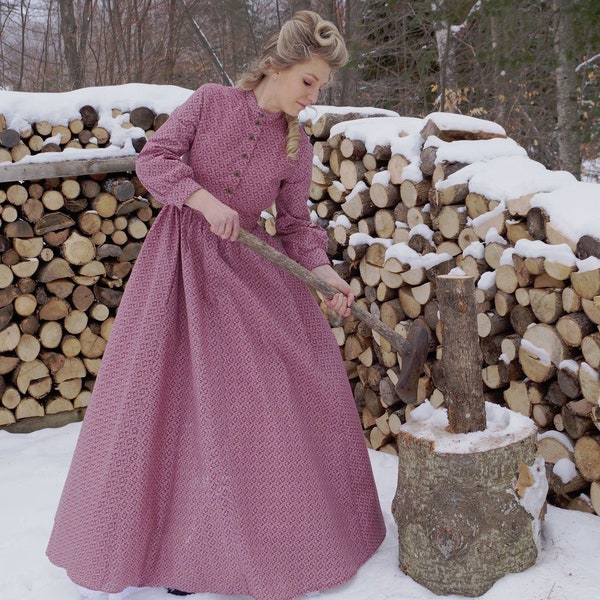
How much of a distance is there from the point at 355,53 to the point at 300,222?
5641mm

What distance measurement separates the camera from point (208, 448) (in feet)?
6.91

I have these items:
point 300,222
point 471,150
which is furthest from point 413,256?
point 300,222

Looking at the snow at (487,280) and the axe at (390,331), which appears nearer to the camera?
the axe at (390,331)

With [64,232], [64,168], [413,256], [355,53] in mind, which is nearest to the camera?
[413,256]

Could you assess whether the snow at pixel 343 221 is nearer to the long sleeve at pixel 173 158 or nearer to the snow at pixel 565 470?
the long sleeve at pixel 173 158

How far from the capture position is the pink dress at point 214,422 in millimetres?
2104

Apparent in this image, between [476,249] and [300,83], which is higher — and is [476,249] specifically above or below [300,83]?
below

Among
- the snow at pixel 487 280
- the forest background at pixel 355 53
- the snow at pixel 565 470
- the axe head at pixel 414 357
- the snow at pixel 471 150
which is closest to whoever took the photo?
the axe head at pixel 414 357

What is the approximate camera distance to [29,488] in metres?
3.18

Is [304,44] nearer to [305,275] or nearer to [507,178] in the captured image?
[305,275]

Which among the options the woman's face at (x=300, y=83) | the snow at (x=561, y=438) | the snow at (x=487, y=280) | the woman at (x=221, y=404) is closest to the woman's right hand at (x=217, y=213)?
Answer: the woman at (x=221, y=404)

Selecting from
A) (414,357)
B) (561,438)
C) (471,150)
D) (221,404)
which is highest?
(471,150)

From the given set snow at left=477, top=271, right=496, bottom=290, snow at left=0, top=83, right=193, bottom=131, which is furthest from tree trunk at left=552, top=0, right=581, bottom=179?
snow at left=477, top=271, right=496, bottom=290

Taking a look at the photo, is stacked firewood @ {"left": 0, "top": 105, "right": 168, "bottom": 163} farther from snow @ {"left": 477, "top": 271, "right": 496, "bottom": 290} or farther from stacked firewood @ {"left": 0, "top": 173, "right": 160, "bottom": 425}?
snow @ {"left": 477, "top": 271, "right": 496, "bottom": 290}
